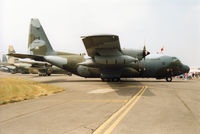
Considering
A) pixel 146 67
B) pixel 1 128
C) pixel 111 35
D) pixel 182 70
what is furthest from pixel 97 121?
pixel 182 70

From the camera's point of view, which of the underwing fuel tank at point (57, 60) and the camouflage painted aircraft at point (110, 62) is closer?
the camouflage painted aircraft at point (110, 62)

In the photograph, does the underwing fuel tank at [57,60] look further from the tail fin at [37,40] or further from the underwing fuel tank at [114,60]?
the underwing fuel tank at [114,60]

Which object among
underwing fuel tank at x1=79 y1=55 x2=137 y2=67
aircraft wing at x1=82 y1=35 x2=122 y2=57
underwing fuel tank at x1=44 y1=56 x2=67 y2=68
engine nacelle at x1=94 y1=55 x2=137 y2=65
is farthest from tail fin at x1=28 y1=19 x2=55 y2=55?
engine nacelle at x1=94 y1=55 x2=137 y2=65

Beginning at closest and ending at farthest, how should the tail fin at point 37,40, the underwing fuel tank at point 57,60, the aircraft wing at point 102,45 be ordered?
the aircraft wing at point 102,45 → the underwing fuel tank at point 57,60 → the tail fin at point 37,40

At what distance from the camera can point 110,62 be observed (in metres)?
15.8

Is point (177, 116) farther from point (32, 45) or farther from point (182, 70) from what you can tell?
point (32, 45)

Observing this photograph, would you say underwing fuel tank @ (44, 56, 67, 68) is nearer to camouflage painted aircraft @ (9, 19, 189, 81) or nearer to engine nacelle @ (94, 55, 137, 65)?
camouflage painted aircraft @ (9, 19, 189, 81)

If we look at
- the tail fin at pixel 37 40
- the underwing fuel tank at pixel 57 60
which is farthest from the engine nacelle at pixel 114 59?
the tail fin at pixel 37 40

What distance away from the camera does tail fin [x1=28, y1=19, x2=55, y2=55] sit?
2280 centimetres

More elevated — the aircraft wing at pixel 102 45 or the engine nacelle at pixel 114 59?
the aircraft wing at pixel 102 45

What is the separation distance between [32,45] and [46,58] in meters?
3.67

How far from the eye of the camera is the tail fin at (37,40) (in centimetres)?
2280

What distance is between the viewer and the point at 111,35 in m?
12.4

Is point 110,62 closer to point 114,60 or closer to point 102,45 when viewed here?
point 114,60
